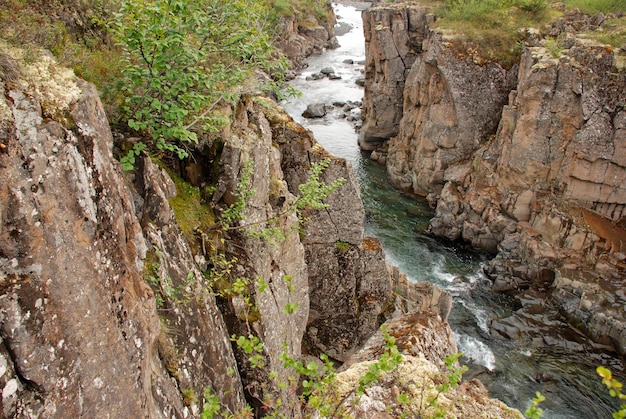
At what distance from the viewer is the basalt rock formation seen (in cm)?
2458

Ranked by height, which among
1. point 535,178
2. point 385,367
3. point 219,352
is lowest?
point 535,178

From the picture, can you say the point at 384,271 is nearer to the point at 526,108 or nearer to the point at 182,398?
the point at 182,398

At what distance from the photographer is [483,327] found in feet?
74.8

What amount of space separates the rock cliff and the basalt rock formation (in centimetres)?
1826

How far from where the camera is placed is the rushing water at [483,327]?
1894 cm

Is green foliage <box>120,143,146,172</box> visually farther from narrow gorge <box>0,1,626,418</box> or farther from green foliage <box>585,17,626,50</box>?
green foliage <box>585,17,626,50</box>

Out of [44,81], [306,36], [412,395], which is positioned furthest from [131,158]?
[306,36]

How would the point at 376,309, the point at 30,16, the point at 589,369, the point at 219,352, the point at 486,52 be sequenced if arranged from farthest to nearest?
the point at 486,52 → the point at 589,369 → the point at 376,309 → the point at 219,352 → the point at 30,16

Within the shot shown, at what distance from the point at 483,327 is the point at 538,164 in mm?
11194

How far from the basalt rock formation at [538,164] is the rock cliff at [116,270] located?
59.9 feet

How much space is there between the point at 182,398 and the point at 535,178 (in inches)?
1078

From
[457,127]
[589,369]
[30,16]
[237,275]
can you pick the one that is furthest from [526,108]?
[30,16]

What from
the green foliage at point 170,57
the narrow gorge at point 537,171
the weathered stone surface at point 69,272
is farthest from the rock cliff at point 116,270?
the narrow gorge at point 537,171

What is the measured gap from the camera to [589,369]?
65.9 feet
